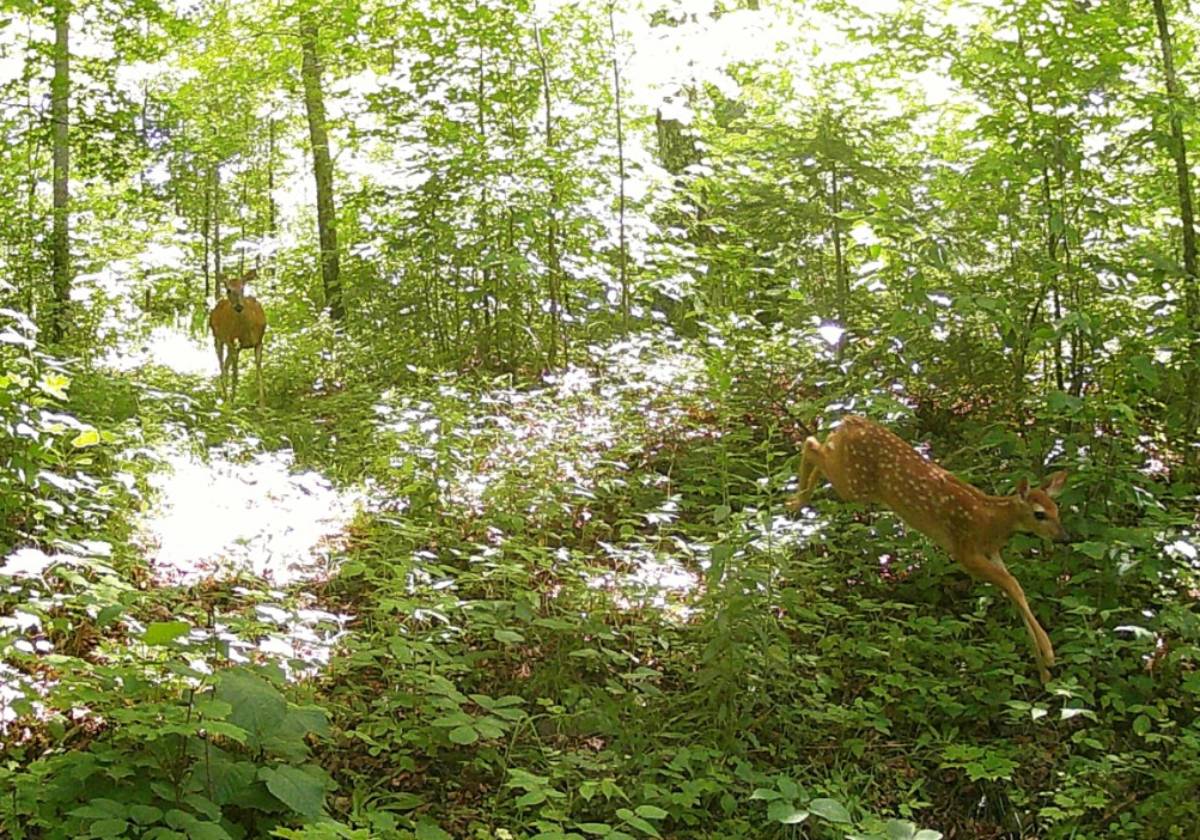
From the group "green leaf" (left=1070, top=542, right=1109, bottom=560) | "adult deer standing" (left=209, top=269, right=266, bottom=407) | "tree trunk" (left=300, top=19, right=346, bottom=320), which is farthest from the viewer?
"tree trunk" (left=300, top=19, right=346, bottom=320)

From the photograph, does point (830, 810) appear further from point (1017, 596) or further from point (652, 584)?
point (652, 584)

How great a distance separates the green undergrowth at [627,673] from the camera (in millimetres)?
3230

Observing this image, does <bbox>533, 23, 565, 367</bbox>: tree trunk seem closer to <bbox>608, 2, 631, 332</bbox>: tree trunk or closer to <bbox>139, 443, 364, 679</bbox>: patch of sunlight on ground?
<bbox>608, 2, 631, 332</bbox>: tree trunk

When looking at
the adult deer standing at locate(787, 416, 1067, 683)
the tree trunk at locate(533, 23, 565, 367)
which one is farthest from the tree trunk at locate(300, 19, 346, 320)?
the adult deer standing at locate(787, 416, 1067, 683)

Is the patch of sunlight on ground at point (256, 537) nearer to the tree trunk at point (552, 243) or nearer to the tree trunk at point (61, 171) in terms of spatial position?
the tree trunk at point (552, 243)

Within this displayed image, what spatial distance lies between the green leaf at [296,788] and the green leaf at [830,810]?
1517mm

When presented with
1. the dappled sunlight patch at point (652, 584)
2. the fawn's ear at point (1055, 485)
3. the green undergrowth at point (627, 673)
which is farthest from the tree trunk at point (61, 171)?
the fawn's ear at point (1055, 485)

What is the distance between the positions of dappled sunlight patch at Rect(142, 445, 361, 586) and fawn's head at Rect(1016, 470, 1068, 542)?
A: 3.20m

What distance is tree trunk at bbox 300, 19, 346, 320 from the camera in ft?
39.4

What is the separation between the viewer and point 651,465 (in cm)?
673

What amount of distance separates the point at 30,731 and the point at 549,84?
24.8 feet

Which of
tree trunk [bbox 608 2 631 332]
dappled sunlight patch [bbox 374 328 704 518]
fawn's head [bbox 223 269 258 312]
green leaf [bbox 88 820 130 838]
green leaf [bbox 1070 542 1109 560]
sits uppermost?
tree trunk [bbox 608 2 631 332]

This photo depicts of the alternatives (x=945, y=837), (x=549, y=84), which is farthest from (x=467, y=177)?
(x=945, y=837)

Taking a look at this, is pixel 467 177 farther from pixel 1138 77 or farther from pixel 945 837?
pixel 945 837
